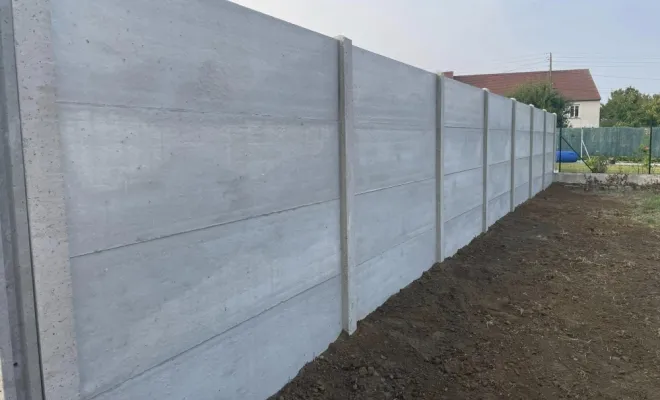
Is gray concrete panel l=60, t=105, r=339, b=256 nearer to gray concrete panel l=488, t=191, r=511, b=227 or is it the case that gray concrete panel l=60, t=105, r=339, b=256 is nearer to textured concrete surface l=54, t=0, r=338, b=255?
textured concrete surface l=54, t=0, r=338, b=255

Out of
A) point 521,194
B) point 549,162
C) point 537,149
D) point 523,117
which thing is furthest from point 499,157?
point 549,162

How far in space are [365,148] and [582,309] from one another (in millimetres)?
2727

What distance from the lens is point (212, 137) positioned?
7.54 ft

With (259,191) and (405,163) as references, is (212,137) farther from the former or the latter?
(405,163)

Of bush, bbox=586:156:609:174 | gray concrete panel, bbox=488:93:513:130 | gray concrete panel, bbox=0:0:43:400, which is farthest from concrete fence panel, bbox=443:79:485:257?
bush, bbox=586:156:609:174

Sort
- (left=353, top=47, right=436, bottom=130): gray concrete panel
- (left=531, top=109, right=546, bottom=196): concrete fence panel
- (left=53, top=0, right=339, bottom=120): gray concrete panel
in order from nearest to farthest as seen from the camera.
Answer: (left=53, top=0, right=339, bottom=120): gray concrete panel, (left=353, top=47, right=436, bottom=130): gray concrete panel, (left=531, top=109, right=546, bottom=196): concrete fence panel

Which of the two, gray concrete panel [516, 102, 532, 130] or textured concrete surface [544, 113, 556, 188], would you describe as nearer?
gray concrete panel [516, 102, 532, 130]

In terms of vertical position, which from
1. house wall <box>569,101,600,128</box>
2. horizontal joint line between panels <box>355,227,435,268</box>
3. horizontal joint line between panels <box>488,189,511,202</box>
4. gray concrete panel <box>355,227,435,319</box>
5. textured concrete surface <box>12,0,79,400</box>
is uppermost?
house wall <box>569,101,600,128</box>

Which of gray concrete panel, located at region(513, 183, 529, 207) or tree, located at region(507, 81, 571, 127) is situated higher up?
tree, located at region(507, 81, 571, 127)

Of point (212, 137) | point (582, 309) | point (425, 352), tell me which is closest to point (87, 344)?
point (212, 137)

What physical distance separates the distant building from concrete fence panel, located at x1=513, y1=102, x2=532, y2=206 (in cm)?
3093

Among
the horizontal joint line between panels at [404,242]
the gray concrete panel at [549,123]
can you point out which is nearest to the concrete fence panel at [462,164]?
the horizontal joint line between panels at [404,242]

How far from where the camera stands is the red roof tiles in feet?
146

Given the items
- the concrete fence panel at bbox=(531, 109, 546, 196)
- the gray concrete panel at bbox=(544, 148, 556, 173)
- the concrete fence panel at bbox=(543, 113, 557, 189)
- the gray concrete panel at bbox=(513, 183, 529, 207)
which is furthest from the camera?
the gray concrete panel at bbox=(544, 148, 556, 173)
